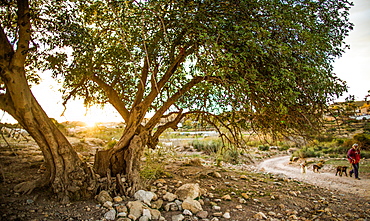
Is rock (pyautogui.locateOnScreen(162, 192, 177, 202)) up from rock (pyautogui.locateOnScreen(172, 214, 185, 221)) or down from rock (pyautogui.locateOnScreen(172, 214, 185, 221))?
up

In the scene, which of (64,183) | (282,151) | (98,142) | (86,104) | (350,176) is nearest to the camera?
(64,183)

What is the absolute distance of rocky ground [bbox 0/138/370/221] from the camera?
13.5ft

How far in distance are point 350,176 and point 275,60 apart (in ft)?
39.9

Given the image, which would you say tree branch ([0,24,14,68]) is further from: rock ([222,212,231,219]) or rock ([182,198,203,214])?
rock ([222,212,231,219])

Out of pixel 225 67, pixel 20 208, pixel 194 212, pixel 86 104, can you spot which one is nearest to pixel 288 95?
pixel 225 67

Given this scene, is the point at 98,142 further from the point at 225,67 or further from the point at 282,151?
the point at 282,151

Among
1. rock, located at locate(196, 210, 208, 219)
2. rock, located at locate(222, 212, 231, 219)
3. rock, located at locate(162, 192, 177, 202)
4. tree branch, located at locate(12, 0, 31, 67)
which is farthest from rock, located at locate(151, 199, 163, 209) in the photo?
tree branch, located at locate(12, 0, 31, 67)

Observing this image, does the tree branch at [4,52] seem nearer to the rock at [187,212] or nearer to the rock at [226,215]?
the rock at [187,212]

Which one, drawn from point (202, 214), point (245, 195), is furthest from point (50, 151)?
point (245, 195)

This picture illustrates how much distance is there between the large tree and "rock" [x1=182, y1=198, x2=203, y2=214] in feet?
4.13

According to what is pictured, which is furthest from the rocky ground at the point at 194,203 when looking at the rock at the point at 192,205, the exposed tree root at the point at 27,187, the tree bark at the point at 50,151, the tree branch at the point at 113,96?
the tree branch at the point at 113,96

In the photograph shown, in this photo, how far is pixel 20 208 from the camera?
410 cm

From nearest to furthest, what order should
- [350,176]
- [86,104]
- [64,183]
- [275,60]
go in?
[275,60], [64,183], [86,104], [350,176]

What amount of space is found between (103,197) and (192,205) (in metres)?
1.81
